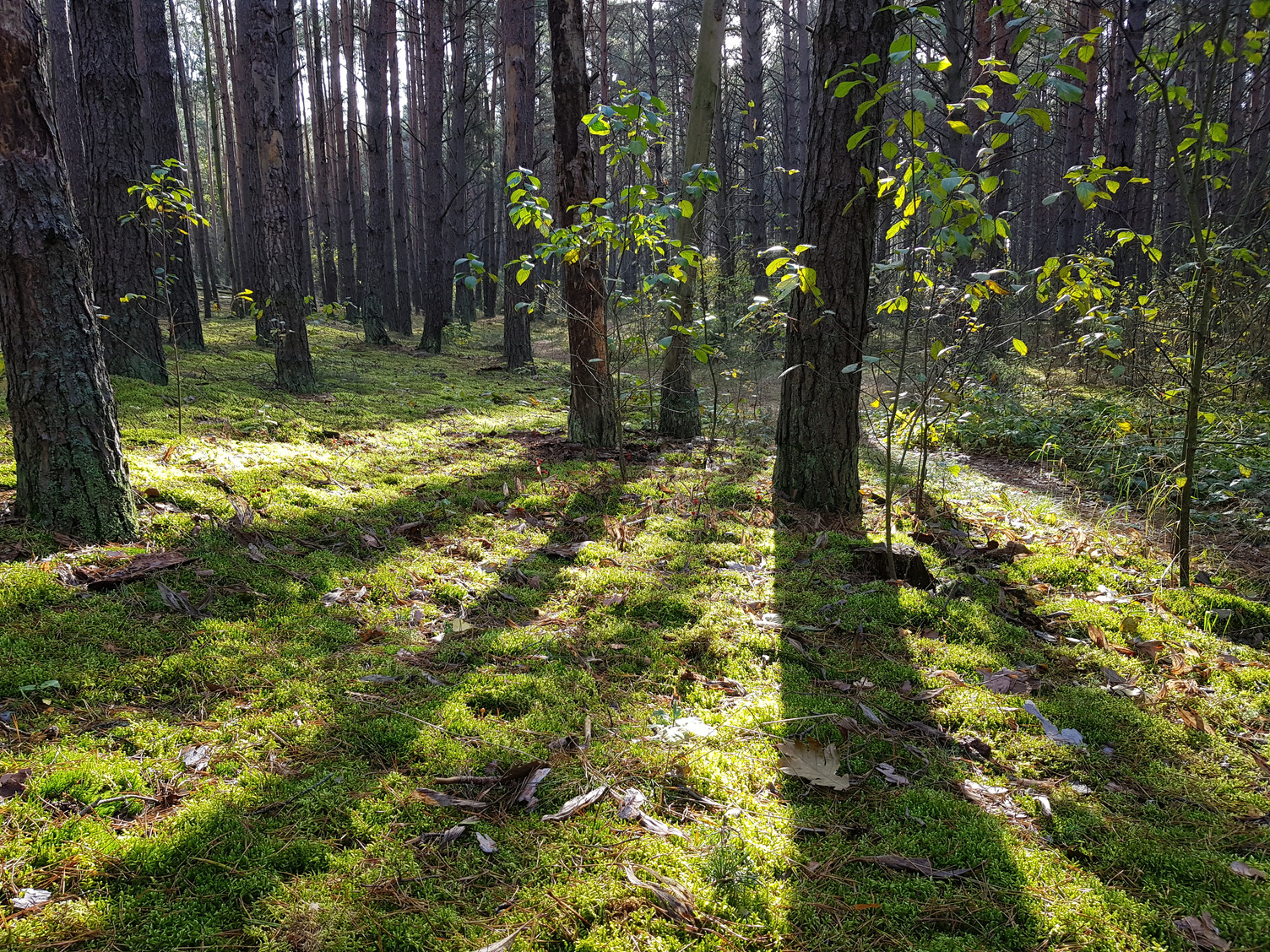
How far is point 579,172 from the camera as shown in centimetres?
620

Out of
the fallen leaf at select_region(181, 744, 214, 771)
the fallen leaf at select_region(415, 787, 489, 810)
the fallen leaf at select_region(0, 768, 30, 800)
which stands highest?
the fallen leaf at select_region(0, 768, 30, 800)

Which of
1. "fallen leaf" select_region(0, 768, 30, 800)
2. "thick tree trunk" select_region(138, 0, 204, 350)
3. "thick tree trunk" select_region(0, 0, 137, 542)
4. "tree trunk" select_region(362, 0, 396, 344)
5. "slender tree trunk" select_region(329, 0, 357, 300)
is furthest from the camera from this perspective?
"slender tree trunk" select_region(329, 0, 357, 300)

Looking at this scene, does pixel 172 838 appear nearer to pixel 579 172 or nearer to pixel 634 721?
pixel 634 721

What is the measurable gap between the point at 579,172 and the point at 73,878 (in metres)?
6.10

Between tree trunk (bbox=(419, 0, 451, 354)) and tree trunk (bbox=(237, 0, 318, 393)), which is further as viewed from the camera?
tree trunk (bbox=(419, 0, 451, 354))

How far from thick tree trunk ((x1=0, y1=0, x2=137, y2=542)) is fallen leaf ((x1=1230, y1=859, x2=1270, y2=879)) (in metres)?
4.82

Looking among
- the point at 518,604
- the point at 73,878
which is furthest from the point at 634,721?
the point at 73,878

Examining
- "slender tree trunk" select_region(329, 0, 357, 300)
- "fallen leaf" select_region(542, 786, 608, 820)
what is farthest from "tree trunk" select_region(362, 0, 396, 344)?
"fallen leaf" select_region(542, 786, 608, 820)

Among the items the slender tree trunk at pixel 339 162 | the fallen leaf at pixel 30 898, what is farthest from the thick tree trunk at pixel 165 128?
the slender tree trunk at pixel 339 162

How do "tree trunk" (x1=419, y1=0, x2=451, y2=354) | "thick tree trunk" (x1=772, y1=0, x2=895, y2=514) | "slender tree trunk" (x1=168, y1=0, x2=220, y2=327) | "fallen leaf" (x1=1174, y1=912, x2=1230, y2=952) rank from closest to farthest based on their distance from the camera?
"fallen leaf" (x1=1174, y1=912, x2=1230, y2=952), "thick tree trunk" (x1=772, y1=0, x2=895, y2=514), "tree trunk" (x1=419, y1=0, x2=451, y2=354), "slender tree trunk" (x1=168, y1=0, x2=220, y2=327)

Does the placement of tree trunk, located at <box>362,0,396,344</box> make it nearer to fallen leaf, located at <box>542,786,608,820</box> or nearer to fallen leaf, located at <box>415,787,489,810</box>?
fallen leaf, located at <box>415,787,489,810</box>

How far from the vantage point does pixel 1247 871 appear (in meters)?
1.93

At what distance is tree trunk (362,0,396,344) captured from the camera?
15.1m

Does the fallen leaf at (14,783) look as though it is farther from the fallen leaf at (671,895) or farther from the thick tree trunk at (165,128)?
the thick tree trunk at (165,128)
